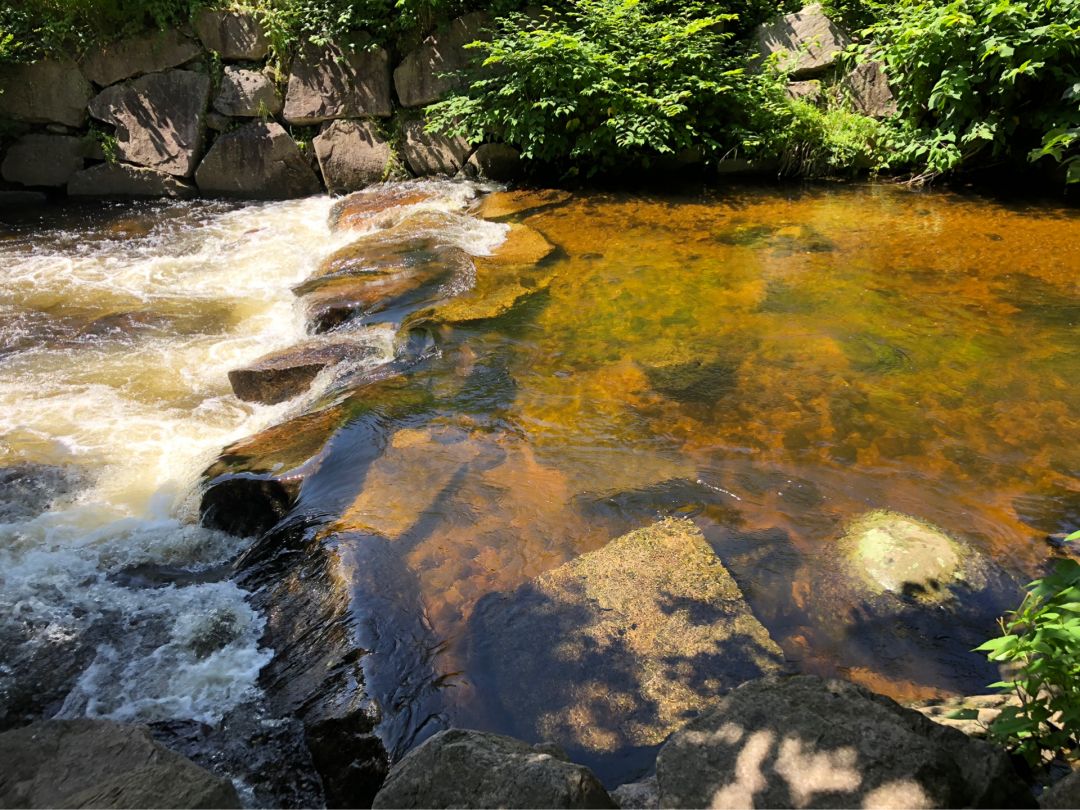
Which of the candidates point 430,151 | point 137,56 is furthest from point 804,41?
point 137,56

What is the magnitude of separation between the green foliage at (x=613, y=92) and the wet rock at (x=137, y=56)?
367cm

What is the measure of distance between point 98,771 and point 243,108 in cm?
939

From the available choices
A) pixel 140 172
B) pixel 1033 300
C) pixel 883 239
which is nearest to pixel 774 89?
pixel 883 239

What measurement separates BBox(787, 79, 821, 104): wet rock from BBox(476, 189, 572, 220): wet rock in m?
3.20

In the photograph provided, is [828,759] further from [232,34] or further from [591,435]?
[232,34]

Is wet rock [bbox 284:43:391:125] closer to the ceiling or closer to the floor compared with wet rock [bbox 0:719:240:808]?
closer to the ceiling

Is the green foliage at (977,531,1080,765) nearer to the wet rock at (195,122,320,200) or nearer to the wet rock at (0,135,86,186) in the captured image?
the wet rock at (195,122,320,200)

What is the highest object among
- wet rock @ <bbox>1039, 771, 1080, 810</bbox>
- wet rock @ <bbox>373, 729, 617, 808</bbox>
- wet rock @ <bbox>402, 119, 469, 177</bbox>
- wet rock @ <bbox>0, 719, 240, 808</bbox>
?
wet rock @ <bbox>402, 119, 469, 177</bbox>

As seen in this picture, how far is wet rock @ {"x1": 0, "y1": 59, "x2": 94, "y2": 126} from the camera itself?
9859 mm

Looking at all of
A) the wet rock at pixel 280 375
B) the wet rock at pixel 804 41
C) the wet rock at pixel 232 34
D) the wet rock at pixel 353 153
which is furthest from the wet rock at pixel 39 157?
the wet rock at pixel 804 41

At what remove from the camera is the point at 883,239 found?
23.4 ft

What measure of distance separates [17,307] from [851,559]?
737cm

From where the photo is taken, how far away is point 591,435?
4430mm

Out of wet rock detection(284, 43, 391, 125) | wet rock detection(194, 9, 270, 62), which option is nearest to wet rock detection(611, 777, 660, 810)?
wet rock detection(284, 43, 391, 125)
